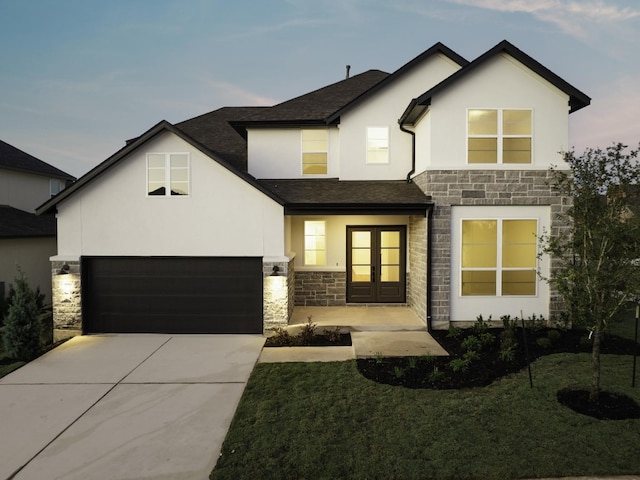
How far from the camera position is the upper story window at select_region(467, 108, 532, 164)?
908cm

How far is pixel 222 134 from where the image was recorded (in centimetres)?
1392

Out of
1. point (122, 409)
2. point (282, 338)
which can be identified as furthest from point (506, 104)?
point (122, 409)

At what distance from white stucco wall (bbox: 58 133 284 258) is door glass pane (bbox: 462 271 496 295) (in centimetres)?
483

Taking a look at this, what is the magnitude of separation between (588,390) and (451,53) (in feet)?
30.5

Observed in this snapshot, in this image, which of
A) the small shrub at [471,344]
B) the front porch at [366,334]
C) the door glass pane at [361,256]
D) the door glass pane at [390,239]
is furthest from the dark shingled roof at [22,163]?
the small shrub at [471,344]

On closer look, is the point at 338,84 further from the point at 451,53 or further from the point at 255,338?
the point at 255,338

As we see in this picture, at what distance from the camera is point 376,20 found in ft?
89.1

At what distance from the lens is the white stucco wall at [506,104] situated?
8977mm

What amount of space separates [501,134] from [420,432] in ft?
25.1

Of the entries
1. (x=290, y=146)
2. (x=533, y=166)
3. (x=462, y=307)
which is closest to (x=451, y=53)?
(x=533, y=166)

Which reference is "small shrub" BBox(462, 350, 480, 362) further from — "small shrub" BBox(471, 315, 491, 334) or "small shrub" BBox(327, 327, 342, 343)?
"small shrub" BBox(327, 327, 342, 343)

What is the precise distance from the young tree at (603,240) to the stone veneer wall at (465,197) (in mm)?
3388

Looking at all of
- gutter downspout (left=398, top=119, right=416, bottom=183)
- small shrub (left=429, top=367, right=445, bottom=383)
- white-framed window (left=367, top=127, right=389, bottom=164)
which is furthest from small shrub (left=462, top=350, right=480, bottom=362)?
white-framed window (left=367, top=127, right=389, bottom=164)

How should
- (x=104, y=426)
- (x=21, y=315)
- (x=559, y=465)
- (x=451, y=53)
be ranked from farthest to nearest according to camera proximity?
(x=451, y=53) < (x=21, y=315) < (x=104, y=426) < (x=559, y=465)
